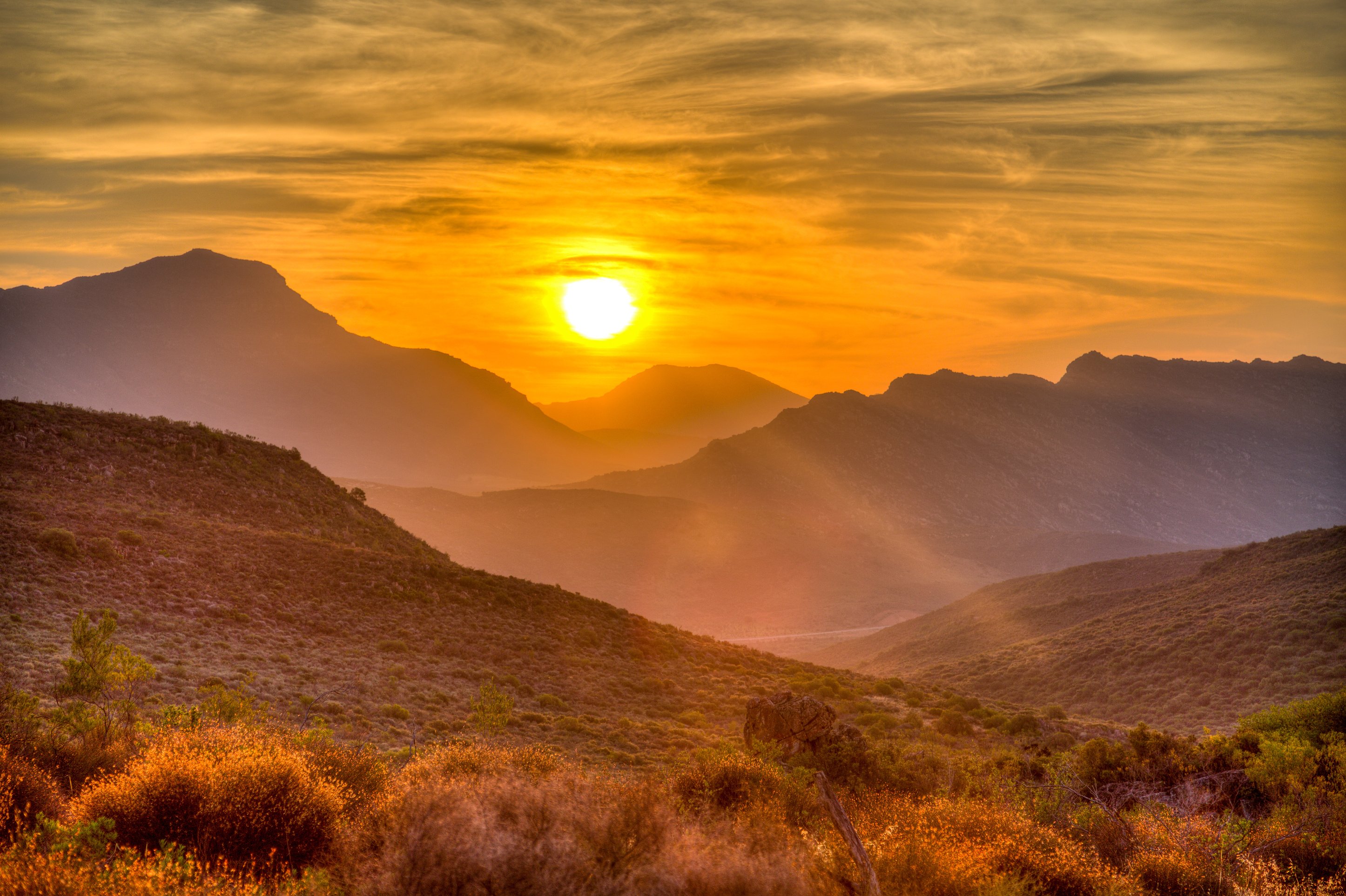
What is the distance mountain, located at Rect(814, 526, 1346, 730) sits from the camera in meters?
46.8

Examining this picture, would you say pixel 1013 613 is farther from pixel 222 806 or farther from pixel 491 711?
pixel 222 806

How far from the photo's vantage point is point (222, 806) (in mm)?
9992

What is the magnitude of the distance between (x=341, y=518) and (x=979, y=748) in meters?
35.1

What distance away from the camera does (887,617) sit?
140 metres

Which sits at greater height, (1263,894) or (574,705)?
(1263,894)

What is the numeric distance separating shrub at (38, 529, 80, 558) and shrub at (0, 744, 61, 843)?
22047mm

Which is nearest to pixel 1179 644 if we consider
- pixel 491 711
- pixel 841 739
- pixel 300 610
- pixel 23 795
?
pixel 841 739

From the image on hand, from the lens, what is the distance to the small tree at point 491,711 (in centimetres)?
2331

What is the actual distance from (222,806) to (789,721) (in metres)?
14.8

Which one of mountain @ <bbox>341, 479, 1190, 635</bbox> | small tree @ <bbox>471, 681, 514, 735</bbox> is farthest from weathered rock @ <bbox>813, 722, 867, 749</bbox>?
mountain @ <bbox>341, 479, 1190, 635</bbox>

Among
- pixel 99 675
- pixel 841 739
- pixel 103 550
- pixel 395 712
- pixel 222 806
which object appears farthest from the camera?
pixel 103 550

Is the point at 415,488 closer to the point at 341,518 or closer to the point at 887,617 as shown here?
the point at 887,617

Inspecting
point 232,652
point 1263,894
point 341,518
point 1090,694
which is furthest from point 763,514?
point 1263,894

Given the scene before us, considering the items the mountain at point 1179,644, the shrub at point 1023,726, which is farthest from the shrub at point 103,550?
the mountain at point 1179,644
